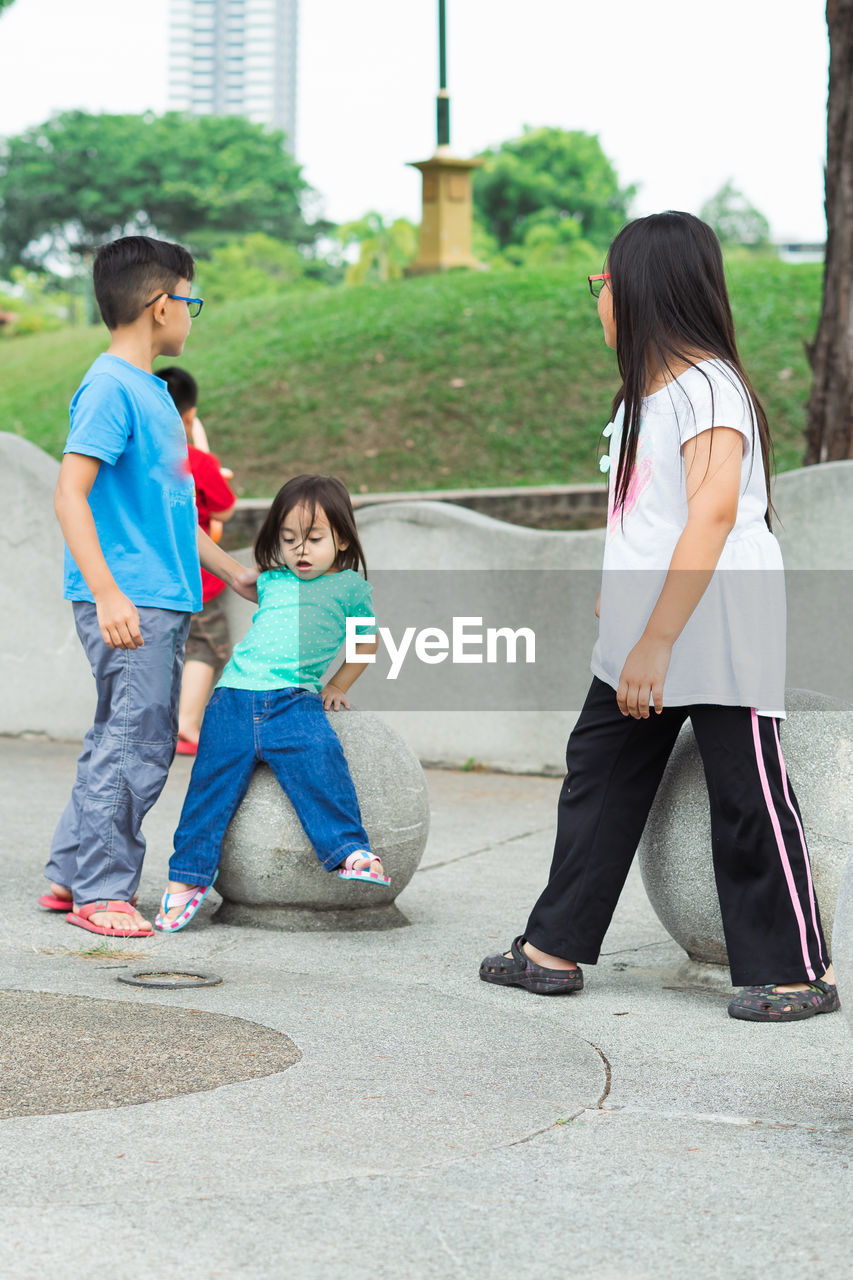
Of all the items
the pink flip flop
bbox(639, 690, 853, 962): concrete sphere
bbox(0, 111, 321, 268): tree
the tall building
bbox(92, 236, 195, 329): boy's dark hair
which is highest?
the tall building

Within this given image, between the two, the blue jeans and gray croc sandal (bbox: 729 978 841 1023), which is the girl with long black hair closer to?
gray croc sandal (bbox: 729 978 841 1023)

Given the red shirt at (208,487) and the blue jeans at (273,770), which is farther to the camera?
the red shirt at (208,487)

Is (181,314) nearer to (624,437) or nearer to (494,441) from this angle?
(624,437)

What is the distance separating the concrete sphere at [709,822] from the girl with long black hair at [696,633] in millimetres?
201

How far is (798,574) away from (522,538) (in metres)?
1.37

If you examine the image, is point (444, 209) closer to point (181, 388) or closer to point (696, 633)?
point (181, 388)

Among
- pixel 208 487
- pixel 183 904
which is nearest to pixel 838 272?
pixel 208 487

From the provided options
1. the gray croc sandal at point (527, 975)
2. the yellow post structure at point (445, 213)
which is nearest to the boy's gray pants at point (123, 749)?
the gray croc sandal at point (527, 975)

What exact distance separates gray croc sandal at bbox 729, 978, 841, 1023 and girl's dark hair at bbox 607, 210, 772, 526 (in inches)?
47.1

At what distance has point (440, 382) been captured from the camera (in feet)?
46.6

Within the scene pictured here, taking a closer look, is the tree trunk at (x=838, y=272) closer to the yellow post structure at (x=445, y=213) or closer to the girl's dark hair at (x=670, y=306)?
the girl's dark hair at (x=670, y=306)

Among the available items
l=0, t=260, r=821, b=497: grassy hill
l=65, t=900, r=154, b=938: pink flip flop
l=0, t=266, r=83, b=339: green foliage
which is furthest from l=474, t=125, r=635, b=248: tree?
l=65, t=900, r=154, b=938: pink flip flop

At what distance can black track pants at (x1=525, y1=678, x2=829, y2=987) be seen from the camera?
3766 millimetres

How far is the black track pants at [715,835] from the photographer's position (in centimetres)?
377
